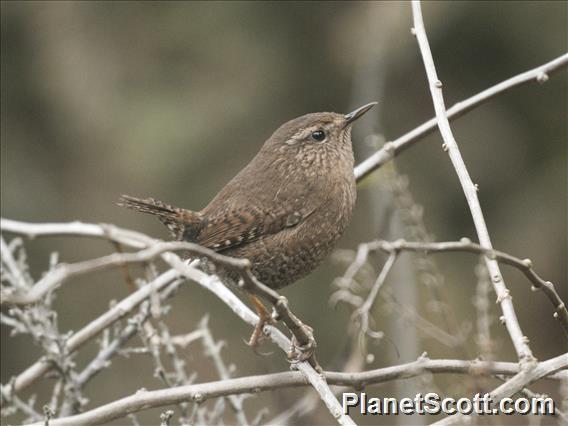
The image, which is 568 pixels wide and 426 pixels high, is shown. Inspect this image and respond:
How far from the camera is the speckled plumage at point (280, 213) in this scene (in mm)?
3131

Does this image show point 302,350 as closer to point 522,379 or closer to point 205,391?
point 205,391

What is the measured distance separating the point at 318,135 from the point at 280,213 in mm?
457

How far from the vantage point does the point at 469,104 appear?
8.98ft

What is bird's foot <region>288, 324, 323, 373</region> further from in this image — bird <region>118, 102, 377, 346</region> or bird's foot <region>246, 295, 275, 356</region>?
bird <region>118, 102, 377, 346</region>

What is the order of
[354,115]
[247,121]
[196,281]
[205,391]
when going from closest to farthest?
[196,281] → [205,391] → [354,115] → [247,121]

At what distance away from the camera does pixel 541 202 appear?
238 inches

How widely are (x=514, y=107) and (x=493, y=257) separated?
4.72 m

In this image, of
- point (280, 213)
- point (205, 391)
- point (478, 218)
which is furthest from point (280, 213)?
point (478, 218)

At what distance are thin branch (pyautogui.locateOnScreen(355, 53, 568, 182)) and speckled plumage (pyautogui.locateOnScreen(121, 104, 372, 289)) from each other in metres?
0.16

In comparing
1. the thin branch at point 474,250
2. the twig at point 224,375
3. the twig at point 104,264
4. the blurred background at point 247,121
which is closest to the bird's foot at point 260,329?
the twig at point 224,375

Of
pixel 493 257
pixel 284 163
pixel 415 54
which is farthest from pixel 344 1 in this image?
pixel 493 257

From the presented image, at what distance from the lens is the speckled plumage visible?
3131 mm

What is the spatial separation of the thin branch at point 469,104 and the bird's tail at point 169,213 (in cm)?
63

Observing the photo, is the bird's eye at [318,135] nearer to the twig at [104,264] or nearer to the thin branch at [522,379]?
the thin branch at [522,379]
